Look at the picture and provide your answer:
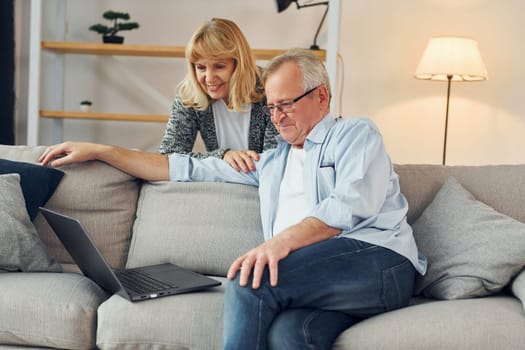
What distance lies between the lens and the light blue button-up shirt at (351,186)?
1880 millimetres

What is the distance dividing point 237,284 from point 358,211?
14.7 inches

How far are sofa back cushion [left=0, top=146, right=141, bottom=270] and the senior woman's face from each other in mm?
447

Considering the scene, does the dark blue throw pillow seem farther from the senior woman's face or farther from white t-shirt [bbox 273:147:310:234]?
white t-shirt [bbox 273:147:310:234]

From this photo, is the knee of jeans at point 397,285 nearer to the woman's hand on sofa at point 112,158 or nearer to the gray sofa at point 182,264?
the gray sofa at point 182,264

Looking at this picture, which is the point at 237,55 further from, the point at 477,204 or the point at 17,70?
the point at 17,70

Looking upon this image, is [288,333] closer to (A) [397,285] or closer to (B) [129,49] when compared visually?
(A) [397,285]

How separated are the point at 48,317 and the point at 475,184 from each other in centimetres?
127

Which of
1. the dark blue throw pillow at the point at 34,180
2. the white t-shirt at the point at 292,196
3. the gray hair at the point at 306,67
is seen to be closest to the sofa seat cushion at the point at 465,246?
the white t-shirt at the point at 292,196

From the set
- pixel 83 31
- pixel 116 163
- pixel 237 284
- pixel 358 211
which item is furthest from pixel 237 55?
pixel 83 31

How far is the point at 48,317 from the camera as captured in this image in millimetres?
1881

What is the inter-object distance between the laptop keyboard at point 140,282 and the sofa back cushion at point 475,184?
780 millimetres

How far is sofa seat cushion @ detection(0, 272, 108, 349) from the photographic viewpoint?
187 cm

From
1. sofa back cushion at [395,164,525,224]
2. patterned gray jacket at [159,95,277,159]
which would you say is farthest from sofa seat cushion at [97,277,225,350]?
patterned gray jacket at [159,95,277,159]

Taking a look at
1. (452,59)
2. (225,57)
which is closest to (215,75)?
(225,57)
